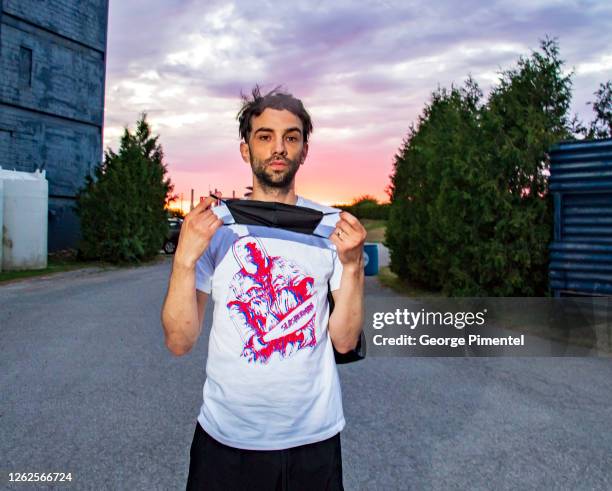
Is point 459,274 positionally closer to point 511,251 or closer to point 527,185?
point 511,251

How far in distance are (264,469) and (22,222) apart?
70.3 feet

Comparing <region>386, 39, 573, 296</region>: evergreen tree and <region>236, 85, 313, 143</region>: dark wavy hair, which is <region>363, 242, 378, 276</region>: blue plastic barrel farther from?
<region>236, 85, 313, 143</region>: dark wavy hair

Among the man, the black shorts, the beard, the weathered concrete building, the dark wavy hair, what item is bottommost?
the black shorts

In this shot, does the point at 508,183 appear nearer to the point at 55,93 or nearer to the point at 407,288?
the point at 407,288

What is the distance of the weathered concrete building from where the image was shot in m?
27.3

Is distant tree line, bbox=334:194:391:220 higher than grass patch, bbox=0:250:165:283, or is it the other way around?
distant tree line, bbox=334:194:391:220

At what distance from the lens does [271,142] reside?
7.39 feet

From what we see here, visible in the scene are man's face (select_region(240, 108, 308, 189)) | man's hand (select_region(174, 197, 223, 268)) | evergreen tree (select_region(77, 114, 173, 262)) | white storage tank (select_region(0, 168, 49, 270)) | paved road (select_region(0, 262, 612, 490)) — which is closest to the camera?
man's hand (select_region(174, 197, 223, 268))

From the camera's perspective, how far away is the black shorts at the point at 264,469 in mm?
2131

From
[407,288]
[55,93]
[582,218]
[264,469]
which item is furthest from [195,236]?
[55,93]

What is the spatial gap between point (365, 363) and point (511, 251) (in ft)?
12.2

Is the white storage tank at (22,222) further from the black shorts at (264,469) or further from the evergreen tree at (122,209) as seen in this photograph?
the black shorts at (264,469)

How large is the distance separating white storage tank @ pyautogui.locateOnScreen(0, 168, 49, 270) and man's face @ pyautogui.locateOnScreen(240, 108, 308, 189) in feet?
68.3

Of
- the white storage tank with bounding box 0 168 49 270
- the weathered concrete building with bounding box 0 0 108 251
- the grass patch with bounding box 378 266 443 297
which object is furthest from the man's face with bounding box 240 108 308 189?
the weathered concrete building with bounding box 0 0 108 251
